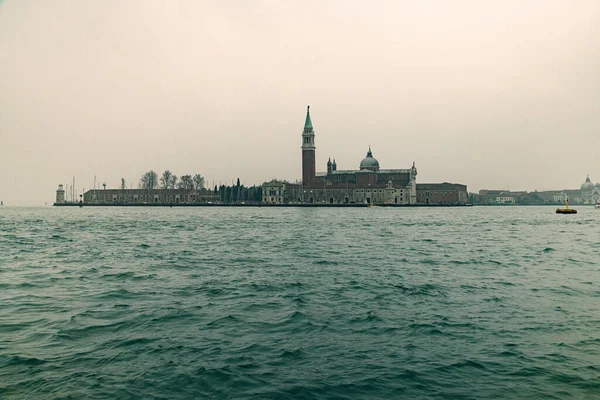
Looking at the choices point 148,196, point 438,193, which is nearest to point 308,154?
point 438,193

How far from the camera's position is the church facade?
124938 millimetres

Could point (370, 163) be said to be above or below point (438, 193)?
above

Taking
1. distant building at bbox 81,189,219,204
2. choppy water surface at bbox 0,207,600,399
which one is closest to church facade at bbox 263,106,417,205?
distant building at bbox 81,189,219,204

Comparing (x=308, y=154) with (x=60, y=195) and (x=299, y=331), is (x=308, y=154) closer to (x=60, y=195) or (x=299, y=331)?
(x=60, y=195)

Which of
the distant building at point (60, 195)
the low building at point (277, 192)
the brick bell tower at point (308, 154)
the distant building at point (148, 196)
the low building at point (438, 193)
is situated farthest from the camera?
the distant building at point (60, 195)

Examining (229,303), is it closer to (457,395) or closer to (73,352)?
(73,352)

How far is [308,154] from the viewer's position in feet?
407

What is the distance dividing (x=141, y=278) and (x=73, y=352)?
6.54 m

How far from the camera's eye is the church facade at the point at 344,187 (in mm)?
124938

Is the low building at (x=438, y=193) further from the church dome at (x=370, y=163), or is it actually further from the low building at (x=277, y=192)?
the low building at (x=277, y=192)

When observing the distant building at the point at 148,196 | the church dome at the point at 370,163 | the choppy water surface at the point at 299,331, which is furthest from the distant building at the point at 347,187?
the choppy water surface at the point at 299,331

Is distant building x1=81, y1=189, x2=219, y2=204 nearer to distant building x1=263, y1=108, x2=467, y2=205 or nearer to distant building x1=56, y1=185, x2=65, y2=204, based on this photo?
distant building x1=56, y1=185, x2=65, y2=204

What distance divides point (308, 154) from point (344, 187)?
1320 cm

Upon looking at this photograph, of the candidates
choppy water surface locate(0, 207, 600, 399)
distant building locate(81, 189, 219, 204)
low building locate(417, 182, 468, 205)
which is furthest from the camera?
distant building locate(81, 189, 219, 204)
